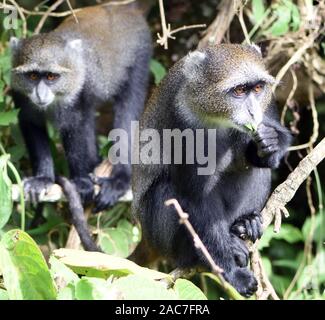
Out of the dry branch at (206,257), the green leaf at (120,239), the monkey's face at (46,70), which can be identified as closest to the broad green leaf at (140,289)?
the dry branch at (206,257)

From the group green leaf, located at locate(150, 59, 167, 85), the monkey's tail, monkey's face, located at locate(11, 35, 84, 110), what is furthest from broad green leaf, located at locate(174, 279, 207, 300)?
green leaf, located at locate(150, 59, 167, 85)

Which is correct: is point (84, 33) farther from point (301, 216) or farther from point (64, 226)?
point (301, 216)

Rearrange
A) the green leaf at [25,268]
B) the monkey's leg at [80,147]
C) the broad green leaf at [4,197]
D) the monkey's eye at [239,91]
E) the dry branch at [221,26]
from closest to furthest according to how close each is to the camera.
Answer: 1. the green leaf at [25,268]
2. the broad green leaf at [4,197]
3. the monkey's eye at [239,91]
4. the dry branch at [221,26]
5. the monkey's leg at [80,147]

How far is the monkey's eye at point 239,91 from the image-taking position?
4916mm

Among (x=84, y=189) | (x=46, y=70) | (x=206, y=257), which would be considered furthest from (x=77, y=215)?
(x=206, y=257)

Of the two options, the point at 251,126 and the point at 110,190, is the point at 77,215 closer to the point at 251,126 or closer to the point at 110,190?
the point at 110,190

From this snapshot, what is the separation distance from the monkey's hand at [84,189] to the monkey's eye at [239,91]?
293 cm

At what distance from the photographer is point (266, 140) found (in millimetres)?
5145

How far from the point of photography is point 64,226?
7.30m

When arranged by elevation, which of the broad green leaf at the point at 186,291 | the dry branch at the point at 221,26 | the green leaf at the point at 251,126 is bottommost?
the broad green leaf at the point at 186,291

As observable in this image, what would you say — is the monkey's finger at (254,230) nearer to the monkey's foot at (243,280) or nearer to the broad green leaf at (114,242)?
the monkey's foot at (243,280)

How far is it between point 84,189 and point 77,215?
36.9 inches

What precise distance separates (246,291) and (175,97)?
140 cm
